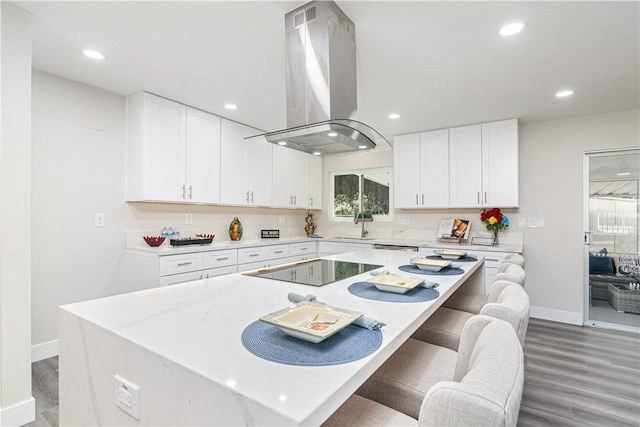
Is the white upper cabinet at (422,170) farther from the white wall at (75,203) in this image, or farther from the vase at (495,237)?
the white wall at (75,203)

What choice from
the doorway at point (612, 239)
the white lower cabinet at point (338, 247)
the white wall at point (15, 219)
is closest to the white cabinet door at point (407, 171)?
Result: the white lower cabinet at point (338, 247)

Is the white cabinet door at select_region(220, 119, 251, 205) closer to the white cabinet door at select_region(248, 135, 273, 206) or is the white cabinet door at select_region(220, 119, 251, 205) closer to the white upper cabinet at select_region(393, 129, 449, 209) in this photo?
the white cabinet door at select_region(248, 135, 273, 206)

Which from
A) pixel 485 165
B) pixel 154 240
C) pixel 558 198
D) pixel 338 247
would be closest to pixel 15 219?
pixel 154 240

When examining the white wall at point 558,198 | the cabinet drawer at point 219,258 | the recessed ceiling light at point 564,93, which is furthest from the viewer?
the white wall at point 558,198

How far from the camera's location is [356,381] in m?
0.72

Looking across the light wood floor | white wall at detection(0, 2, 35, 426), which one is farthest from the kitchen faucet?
white wall at detection(0, 2, 35, 426)

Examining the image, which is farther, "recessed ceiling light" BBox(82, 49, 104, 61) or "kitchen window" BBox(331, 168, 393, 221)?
"kitchen window" BBox(331, 168, 393, 221)

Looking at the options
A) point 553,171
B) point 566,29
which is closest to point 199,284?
point 566,29

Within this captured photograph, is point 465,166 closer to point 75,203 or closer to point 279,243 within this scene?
point 279,243

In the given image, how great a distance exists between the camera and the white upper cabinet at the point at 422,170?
14.0ft

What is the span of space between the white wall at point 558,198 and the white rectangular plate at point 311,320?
389 centimetres

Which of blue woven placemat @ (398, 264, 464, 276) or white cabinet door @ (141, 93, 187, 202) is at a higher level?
white cabinet door @ (141, 93, 187, 202)

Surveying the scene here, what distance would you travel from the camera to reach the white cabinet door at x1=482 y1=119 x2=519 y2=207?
3814 millimetres

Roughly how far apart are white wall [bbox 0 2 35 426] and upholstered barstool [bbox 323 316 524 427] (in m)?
2.07
